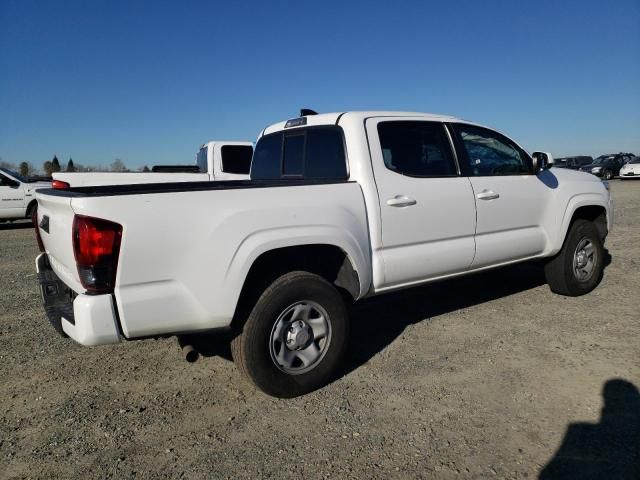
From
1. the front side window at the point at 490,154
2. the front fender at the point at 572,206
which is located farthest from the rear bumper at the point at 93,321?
the front fender at the point at 572,206

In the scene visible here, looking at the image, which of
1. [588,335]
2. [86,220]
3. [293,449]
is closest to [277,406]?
[293,449]

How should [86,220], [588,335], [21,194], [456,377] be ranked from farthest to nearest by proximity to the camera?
[21,194] < [588,335] < [456,377] < [86,220]

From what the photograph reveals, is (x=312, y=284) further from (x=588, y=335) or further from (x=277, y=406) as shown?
Result: (x=588, y=335)

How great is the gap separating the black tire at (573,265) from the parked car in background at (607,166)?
28694mm

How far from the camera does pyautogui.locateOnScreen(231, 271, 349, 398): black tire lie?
9.66 feet

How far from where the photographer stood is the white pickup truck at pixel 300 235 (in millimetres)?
2555

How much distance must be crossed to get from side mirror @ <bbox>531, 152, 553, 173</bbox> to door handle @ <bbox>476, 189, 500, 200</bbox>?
683mm

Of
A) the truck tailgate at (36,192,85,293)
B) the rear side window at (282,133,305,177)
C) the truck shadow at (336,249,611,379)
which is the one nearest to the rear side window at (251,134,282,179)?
the rear side window at (282,133,305,177)

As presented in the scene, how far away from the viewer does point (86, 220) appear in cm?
247

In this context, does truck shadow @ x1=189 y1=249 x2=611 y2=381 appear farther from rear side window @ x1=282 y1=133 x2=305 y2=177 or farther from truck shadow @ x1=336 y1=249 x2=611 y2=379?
rear side window @ x1=282 y1=133 x2=305 y2=177

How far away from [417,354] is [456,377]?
1.50 feet

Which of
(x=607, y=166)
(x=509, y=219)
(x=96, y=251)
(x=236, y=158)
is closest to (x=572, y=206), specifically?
(x=509, y=219)

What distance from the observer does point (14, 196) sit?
1299 centimetres

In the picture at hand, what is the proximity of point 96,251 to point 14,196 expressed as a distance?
12847 mm
